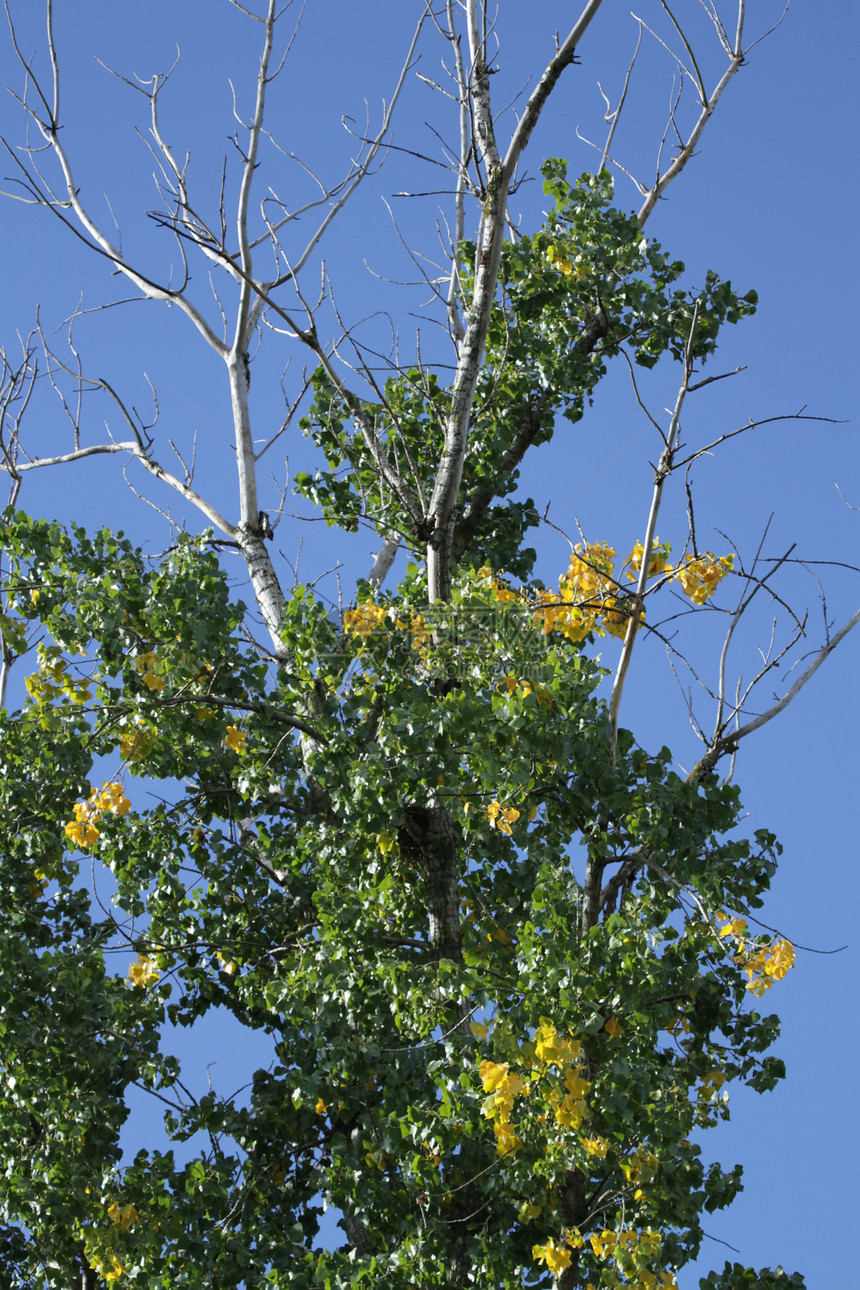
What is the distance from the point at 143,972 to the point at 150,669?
183 cm

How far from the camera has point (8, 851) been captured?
6352 millimetres

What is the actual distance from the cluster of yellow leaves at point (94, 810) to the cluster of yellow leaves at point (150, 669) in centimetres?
66

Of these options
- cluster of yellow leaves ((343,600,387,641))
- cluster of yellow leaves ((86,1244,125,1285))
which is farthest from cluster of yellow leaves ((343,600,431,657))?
cluster of yellow leaves ((86,1244,125,1285))

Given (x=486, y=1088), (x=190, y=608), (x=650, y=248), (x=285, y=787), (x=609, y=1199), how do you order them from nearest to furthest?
(x=486, y=1088), (x=609, y=1199), (x=190, y=608), (x=285, y=787), (x=650, y=248)

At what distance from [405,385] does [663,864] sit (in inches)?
150

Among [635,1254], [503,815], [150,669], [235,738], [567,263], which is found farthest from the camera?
[567,263]

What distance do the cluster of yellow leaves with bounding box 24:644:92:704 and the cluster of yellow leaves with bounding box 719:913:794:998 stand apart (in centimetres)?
324

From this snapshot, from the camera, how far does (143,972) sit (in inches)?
242

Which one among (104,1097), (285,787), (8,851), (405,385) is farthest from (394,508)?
(104,1097)

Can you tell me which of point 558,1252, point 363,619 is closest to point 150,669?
point 363,619

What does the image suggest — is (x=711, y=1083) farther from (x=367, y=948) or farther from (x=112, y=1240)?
(x=112, y=1240)

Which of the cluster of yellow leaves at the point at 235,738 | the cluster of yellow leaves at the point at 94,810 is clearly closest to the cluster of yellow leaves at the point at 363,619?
the cluster of yellow leaves at the point at 235,738

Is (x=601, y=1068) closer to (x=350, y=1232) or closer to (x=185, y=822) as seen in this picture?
(x=350, y=1232)

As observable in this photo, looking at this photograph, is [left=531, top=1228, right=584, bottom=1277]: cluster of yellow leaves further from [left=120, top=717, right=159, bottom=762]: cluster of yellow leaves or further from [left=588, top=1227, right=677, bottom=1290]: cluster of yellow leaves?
[left=120, top=717, right=159, bottom=762]: cluster of yellow leaves
